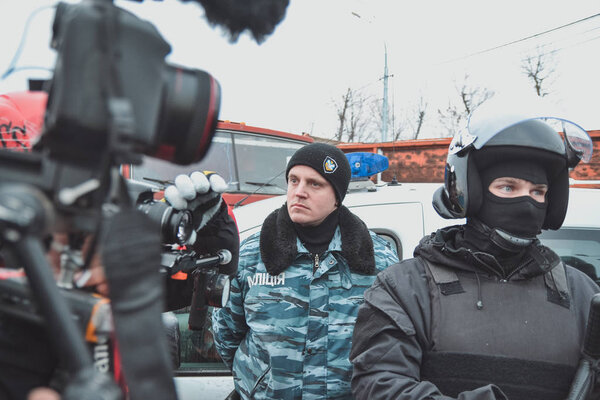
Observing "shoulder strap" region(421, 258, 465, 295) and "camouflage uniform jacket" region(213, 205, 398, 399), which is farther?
"camouflage uniform jacket" region(213, 205, 398, 399)

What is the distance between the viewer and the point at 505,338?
164 centimetres

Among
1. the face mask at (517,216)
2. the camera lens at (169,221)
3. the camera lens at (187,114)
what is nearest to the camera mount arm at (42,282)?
the camera lens at (187,114)

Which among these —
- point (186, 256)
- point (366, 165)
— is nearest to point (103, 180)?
point (186, 256)

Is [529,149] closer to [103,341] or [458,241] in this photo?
[458,241]

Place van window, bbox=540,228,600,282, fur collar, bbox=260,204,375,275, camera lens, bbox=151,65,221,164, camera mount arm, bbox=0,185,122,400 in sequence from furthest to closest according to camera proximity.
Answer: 1. van window, bbox=540,228,600,282
2. fur collar, bbox=260,204,375,275
3. camera lens, bbox=151,65,221,164
4. camera mount arm, bbox=0,185,122,400

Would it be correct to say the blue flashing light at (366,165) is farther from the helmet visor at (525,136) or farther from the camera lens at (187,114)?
the camera lens at (187,114)

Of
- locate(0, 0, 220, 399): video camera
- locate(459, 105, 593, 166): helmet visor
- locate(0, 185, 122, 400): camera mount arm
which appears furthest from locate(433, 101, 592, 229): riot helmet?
locate(0, 185, 122, 400): camera mount arm

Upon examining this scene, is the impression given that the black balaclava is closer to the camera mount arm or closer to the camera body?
the camera body

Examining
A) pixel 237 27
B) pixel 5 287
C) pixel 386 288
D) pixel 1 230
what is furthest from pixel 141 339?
pixel 386 288

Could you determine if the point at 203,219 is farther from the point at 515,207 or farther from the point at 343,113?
the point at 343,113

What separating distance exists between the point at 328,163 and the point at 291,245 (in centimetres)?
51

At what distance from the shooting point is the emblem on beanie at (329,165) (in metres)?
2.40

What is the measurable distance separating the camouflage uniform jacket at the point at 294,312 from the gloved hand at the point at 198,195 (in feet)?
2.35

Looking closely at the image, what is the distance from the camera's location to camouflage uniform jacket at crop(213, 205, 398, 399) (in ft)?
6.79
